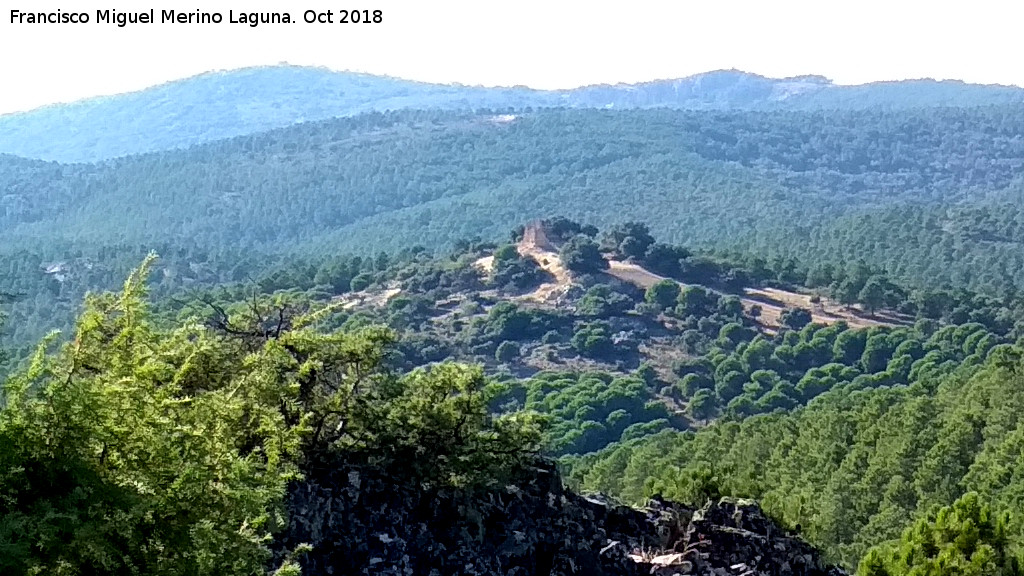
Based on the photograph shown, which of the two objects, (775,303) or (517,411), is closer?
(517,411)

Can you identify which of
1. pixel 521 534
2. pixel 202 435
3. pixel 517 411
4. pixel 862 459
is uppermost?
pixel 202 435

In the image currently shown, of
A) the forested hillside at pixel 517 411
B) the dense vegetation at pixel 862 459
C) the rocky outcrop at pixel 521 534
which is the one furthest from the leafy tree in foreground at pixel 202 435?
the dense vegetation at pixel 862 459

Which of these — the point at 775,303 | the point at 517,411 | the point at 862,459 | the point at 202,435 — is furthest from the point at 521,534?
the point at 775,303

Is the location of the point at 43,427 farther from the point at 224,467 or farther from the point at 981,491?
the point at 981,491

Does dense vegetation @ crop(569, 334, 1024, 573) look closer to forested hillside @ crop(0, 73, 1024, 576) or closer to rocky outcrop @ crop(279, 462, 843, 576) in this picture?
forested hillside @ crop(0, 73, 1024, 576)

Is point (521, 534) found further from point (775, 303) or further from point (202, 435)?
point (775, 303)

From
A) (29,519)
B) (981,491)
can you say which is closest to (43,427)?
(29,519)

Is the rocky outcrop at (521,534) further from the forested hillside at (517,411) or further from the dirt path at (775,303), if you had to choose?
the dirt path at (775,303)

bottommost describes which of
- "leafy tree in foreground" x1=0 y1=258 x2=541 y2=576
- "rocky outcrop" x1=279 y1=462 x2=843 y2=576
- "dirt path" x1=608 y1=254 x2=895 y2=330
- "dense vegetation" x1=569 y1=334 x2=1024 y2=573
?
"dirt path" x1=608 y1=254 x2=895 y2=330

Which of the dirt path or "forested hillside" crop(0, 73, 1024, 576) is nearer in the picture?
"forested hillside" crop(0, 73, 1024, 576)

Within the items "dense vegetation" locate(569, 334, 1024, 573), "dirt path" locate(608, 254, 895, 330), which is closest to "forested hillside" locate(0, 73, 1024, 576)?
"dense vegetation" locate(569, 334, 1024, 573)
